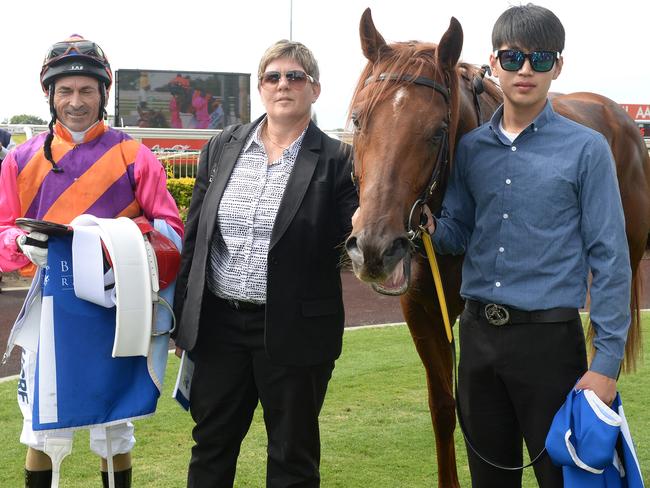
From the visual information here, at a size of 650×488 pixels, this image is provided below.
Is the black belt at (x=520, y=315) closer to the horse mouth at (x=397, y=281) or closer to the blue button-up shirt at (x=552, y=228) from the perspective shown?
the blue button-up shirt at (x=552, y=228)

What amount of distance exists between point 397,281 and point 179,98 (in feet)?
63.5

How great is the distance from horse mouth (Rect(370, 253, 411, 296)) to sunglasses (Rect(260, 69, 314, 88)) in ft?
2.50

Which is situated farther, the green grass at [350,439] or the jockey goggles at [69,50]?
the green grass at [350,439]

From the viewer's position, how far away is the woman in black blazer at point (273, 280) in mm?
2758

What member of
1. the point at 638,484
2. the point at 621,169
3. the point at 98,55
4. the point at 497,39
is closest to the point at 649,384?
the point at 621,169

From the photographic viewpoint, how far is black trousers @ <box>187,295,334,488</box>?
2.83 meters

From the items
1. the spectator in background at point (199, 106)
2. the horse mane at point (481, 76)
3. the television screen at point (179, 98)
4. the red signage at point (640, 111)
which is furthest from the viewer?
the red signage at point (640, 111)

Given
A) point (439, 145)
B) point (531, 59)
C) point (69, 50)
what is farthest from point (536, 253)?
point (69, 50)

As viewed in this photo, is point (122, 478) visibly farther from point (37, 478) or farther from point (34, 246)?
point (34, 246)

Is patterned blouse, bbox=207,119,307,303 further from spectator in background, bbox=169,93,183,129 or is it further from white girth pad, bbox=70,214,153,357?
spectator in background, bbox=169,93,183,129

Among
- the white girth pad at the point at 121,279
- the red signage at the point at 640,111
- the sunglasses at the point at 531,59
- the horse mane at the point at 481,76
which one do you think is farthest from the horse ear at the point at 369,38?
the red signage at the point at 640,111

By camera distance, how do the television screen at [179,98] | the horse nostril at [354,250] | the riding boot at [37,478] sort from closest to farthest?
the horse nostril at [354,250] < the riding boot at [37,478] < the television screen at [179,98]

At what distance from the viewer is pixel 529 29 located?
2.40m

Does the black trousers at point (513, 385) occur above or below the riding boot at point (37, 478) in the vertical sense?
above
